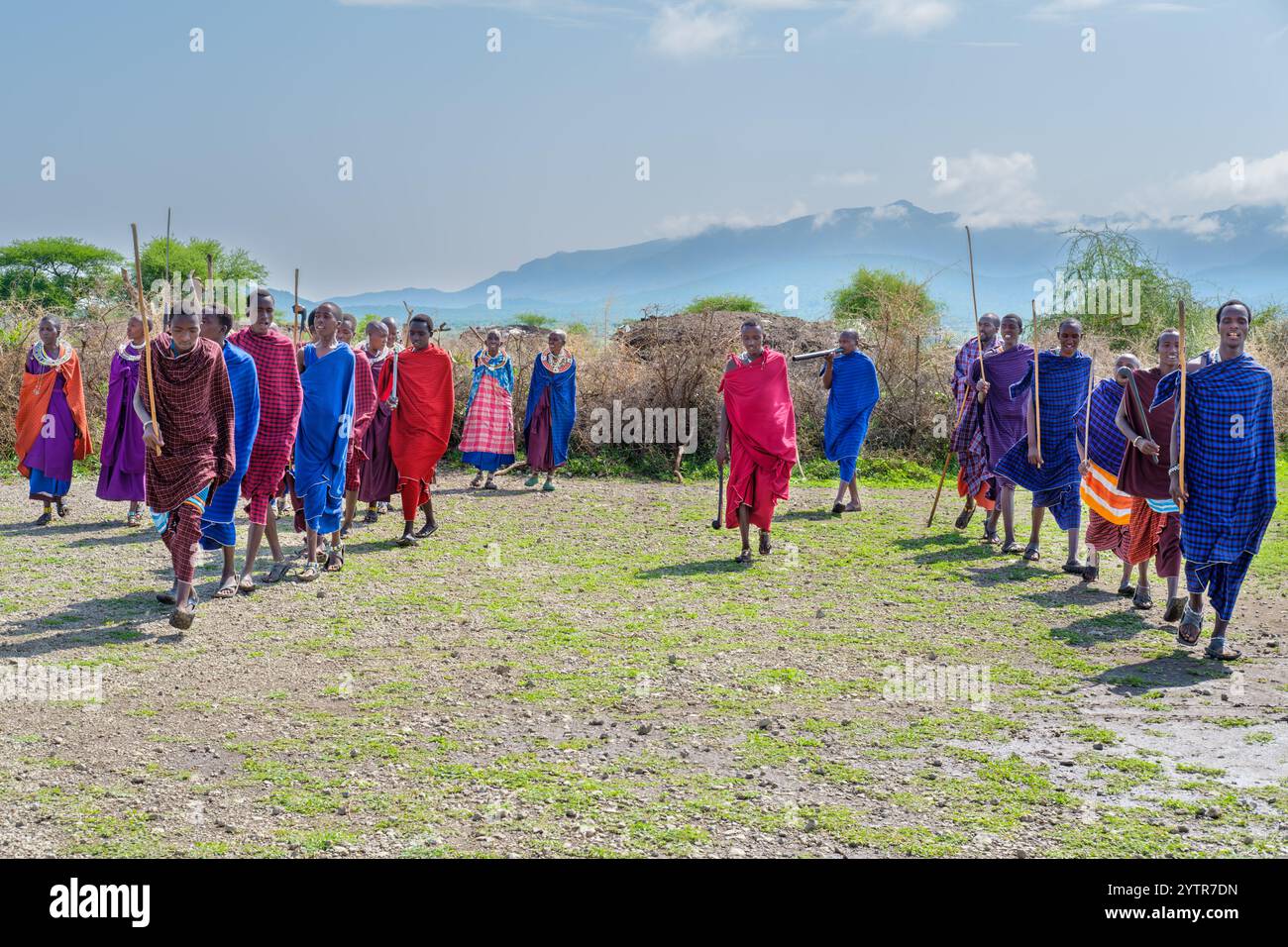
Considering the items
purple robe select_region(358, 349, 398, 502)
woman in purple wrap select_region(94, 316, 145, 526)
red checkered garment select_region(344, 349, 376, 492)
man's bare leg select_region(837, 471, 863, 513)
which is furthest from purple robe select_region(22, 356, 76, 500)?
man's bare leg select_region(837, 471, 863, 513)

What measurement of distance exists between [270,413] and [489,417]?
5.94 m

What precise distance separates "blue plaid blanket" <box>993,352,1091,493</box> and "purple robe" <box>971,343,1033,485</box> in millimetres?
790

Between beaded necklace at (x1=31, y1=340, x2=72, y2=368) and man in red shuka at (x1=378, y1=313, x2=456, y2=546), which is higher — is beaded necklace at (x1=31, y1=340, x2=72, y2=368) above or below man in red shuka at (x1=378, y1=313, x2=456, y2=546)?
above

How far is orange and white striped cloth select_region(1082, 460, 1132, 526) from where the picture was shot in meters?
8.60

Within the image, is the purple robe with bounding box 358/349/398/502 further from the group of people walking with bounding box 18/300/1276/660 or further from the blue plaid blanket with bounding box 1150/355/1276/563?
the blue plaid blanket with bounding box 1150/355/1276/563

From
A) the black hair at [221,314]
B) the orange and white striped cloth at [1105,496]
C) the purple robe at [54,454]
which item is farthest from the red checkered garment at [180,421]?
the orange and white striped cloth at [1105,496]

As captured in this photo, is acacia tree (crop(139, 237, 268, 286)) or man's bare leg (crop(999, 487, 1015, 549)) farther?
acacia tree (crop(139, 237, 268, 286))

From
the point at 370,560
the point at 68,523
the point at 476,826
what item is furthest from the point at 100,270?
the point at 476,826

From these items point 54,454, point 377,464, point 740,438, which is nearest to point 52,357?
point 54,454

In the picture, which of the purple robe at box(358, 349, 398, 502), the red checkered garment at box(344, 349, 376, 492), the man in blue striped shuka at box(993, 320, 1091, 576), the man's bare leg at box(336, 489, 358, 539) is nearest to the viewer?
the man in blue striped shuka at box(993, 320, 1091, 576)

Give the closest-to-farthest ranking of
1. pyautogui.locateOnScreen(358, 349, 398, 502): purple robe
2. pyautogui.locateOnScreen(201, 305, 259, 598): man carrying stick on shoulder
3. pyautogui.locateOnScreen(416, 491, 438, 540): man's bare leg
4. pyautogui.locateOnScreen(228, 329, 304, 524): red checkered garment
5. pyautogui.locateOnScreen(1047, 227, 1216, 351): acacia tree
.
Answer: pyautogui.locateOnScreen(201, 305, 259, 598): man carrying stick on shoulder < pyautogui.locateOnScreen(228, 329, 304, 524): red checkered garment < pyautogui.locateOnScreen(416, 491, 438, 540): man's bare leg < pyautogui.locateOnScreen(358, 349, 398, 502): purple robe < pyautogui.locateOnScreen(1047, 227, 1216, 351): acacia tree

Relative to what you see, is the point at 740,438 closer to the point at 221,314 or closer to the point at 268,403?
the point at 268,403

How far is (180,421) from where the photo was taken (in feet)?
23.9

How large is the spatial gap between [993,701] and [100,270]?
138 ft
